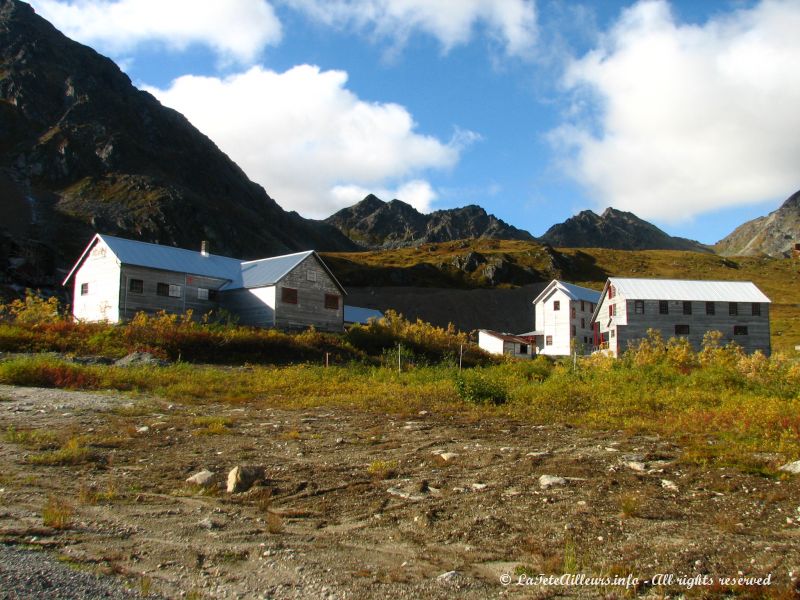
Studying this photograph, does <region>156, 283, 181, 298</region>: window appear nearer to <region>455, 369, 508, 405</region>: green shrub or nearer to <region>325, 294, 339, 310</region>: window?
<region>325, 294, 339, 310</region>: window

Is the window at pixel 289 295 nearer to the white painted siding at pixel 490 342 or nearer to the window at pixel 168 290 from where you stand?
the window at pixel 168 290

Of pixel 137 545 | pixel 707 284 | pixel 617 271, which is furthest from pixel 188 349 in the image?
pixel 617 271

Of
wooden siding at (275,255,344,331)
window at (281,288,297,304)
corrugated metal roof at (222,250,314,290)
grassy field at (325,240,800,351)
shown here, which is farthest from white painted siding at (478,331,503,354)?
grassy field at (325,240,800,351)

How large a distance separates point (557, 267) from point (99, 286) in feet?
354

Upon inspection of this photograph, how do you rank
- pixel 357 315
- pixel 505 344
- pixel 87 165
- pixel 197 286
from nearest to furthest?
pixel 197 286 → pixel 357 315 → pixel 505 344 → pixel 87 165

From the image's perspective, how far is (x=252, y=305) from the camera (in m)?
45.6

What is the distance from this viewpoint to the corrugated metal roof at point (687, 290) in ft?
177

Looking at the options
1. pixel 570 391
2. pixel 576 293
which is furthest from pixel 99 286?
pixel 576 293

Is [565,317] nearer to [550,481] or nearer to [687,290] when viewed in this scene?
[687,290]

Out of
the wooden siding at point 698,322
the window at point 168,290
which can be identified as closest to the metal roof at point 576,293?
the wooden siding at point 698,322

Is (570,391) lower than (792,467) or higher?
higher

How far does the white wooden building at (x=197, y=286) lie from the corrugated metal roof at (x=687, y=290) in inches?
984

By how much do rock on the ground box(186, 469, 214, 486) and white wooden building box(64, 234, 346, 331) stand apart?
3529 centimetres

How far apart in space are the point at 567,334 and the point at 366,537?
69.9 m
